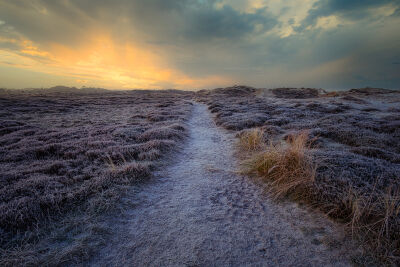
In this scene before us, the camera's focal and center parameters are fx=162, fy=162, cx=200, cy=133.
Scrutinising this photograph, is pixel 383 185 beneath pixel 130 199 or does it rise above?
above

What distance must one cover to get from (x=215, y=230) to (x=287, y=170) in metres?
2.78

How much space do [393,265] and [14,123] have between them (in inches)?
799

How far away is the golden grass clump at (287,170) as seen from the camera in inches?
160

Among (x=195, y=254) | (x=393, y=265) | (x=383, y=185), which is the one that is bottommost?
(x=195, y=254)

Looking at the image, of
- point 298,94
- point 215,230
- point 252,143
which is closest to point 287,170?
point 215,230

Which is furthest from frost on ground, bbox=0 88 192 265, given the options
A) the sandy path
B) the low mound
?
the low mound

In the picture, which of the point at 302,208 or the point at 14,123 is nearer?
the point at 302,208

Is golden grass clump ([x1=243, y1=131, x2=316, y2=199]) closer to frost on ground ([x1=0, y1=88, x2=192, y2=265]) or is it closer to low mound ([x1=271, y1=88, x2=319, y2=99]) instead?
frost on ground ([x1=0, y1=88, x2=192, y2=265])

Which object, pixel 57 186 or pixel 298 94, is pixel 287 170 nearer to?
pixel 57 186

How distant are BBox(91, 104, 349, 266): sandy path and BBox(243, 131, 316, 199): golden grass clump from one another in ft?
1.56

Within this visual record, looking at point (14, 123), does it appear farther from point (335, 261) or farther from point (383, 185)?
point (383, 185)

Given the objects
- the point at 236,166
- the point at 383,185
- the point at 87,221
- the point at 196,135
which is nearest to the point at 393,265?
the point at 383,185

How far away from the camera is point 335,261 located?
246 centimetres

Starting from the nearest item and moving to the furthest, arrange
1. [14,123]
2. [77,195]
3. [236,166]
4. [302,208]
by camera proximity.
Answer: [302,208], [77,195], [236,166], [14,123]
